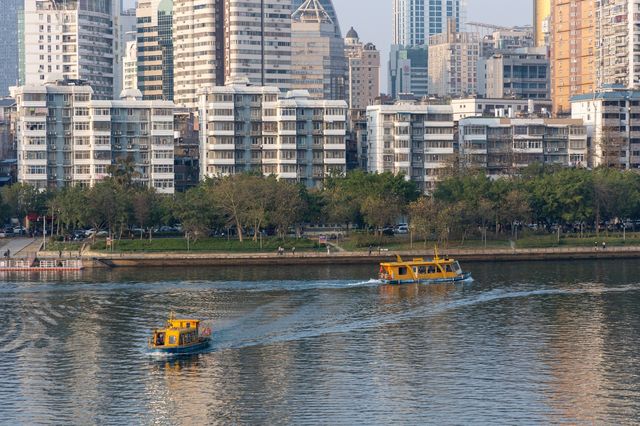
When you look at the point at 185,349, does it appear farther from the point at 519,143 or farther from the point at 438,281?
the point at 519,143

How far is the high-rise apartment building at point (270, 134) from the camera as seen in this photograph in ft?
506

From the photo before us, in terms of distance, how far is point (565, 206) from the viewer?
134m

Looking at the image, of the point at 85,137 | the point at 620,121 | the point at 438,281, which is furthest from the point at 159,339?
the point at 620,121

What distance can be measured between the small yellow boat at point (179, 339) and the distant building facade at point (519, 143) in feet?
296

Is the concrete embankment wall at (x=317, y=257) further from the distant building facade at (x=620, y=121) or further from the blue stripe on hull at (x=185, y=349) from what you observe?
the blue stripe on hull at (x=185, y=349)

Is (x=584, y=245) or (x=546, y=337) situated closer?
(x=546, y=337)

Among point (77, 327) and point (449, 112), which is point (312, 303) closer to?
point (77, 327)

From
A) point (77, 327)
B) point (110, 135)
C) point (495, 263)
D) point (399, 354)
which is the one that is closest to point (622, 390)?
point (399, 354)

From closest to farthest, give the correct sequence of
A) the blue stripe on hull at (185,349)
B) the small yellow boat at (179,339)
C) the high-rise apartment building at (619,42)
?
the blue stripe on hull at (185,349), the small yellow boat at (179,339), the high-rise apartment building at (619,42)

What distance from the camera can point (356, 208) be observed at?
131000 millimetres

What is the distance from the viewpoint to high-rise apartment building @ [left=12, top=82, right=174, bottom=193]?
492 feet

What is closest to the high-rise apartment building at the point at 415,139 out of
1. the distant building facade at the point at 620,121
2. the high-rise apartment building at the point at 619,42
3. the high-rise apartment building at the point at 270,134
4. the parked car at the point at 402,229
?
the high-rise apartment building at the point at 270,134

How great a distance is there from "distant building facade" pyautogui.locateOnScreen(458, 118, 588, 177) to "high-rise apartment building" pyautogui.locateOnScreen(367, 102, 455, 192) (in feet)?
11.3

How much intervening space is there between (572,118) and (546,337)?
323 ft
